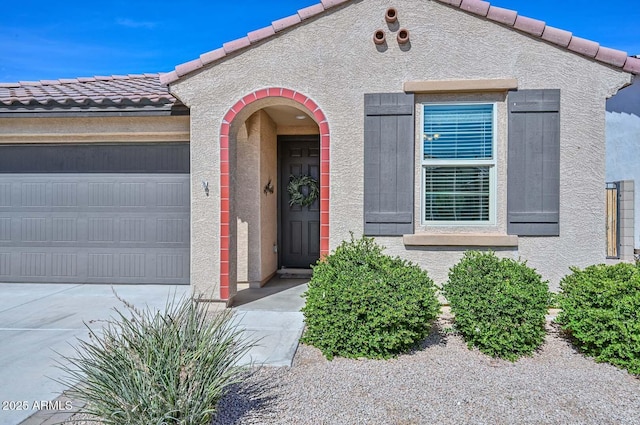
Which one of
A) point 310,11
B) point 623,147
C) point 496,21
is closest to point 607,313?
point 496,21

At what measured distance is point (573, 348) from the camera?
5051mm

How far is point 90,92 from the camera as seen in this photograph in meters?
8.68

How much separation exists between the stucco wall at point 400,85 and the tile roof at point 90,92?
1.46 metres

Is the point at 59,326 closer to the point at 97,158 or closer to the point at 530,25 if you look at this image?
the point at 97,158

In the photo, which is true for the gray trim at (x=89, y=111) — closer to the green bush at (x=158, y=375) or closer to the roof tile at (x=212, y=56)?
the roof tile at (x=212, y=56)

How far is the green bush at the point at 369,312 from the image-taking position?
464 cm

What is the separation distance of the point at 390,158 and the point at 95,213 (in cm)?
649

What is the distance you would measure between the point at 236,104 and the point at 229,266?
107 inches

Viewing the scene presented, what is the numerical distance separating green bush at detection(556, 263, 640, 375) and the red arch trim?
3.48m

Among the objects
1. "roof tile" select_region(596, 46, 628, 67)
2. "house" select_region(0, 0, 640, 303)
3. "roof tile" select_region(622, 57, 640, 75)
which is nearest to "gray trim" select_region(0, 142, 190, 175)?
"house" select_region(0, 0, 640, 303)

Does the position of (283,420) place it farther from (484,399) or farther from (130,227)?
(130,227)

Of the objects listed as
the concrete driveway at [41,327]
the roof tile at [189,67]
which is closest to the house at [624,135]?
the roof tile at [189,67]

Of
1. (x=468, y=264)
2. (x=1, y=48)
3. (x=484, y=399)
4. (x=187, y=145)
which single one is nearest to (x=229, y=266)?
(x=187, y=145)

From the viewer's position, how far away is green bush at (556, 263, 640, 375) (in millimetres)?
4383
